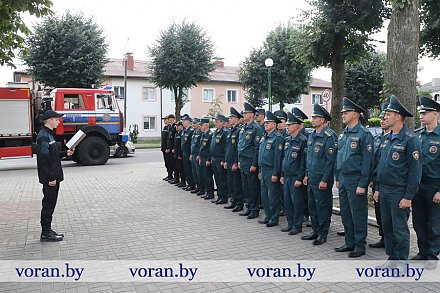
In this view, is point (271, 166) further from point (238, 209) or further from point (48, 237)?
point (48, 237)

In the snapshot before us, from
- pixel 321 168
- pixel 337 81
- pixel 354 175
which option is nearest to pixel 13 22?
pixel 321 168

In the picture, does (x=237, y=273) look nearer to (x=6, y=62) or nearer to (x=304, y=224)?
(x=304, y=224)

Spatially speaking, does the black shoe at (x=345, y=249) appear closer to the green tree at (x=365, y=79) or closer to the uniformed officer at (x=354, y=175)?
the uniformed officer at (x=354, y=175)

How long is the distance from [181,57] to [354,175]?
2374 cm

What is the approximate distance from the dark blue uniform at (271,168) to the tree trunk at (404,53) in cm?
275

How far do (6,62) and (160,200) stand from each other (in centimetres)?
413

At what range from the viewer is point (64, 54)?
2411 centimetres

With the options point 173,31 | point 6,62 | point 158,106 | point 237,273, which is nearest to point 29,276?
point 237,273

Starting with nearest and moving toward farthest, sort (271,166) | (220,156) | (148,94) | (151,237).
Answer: (151,237) < (271,166) < (220,156) < (148,94)

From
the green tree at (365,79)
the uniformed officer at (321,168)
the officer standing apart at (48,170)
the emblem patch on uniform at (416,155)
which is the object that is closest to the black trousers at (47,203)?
the officer standing apart at (48,170)

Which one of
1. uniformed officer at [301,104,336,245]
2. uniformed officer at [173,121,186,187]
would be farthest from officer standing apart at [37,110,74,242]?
uniformed officer at [173,121,186,187]

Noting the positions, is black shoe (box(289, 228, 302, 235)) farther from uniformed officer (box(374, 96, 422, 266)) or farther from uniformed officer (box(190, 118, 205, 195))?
uniformed officer (box(190, 118, 205, 195))

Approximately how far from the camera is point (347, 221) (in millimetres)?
5277

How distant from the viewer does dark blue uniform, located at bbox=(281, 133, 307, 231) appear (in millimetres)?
6129
